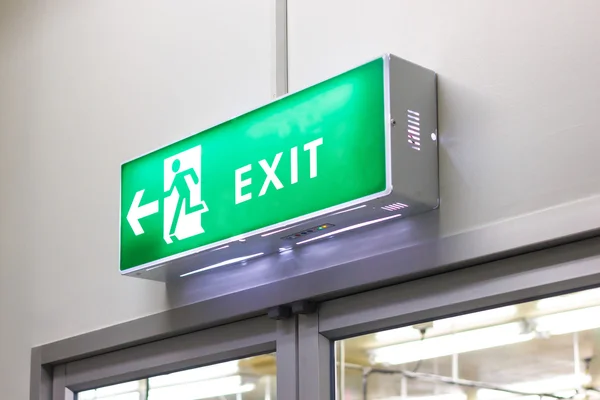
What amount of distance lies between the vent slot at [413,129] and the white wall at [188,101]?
75 mm

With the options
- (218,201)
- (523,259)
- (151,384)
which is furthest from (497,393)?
(151,384)

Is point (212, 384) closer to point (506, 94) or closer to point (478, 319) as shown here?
point (478, 319)

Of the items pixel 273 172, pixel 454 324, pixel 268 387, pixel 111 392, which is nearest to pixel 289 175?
pixel 273 172

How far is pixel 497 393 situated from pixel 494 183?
0.43 m

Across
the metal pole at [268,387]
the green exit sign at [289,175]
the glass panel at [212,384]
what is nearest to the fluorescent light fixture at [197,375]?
the glass panel at [212,384]

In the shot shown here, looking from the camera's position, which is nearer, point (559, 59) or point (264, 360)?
point (559, 59)

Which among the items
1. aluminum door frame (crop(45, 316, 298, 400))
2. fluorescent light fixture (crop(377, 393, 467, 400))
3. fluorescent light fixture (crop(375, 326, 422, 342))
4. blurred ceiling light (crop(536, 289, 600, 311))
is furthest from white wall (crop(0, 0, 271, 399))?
blurred ceiling light (crop(536, 289, 600, 311))

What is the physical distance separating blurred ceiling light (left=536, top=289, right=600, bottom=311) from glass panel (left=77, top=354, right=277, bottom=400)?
0.79m

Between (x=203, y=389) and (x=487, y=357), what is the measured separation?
0.95 m

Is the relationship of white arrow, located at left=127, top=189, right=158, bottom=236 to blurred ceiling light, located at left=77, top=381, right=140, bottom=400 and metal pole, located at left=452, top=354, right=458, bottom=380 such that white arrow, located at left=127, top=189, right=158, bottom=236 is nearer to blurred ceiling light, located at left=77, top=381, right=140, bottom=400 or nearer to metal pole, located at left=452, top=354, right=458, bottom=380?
blurred ceiling light, located at left=77, top=381, right=140, bottom=400

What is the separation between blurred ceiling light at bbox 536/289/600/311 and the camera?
186cm

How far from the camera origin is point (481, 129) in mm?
2000

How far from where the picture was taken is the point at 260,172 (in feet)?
7.29

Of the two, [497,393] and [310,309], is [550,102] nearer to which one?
[497,393]
